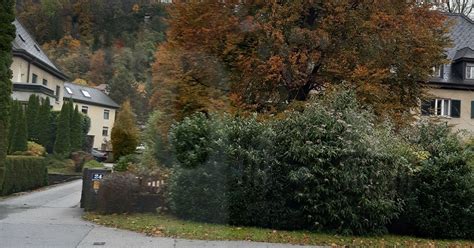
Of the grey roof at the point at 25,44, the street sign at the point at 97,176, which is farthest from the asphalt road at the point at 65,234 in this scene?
the grey roof at the point at 25,44

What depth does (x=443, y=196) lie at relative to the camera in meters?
12.8

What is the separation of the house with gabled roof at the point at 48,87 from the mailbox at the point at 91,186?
70.1ft

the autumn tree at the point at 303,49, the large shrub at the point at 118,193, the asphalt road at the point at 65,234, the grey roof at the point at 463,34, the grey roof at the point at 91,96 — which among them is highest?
the grey roof at the point at 463,34

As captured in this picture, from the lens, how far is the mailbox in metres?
14.2

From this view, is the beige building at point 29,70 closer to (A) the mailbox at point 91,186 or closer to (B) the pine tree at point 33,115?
(B) the pine tree at point 33,115

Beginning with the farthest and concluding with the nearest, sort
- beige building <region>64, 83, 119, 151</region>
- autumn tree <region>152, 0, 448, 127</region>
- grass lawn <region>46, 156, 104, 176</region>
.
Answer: beige building <region>64, 83, 119, 151</region>
grass lawn <region>46, 156, 104, 176</region>
autumn tree <region>152, 0, 448, 127</region>

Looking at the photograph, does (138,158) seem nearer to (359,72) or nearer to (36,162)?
(36,162)


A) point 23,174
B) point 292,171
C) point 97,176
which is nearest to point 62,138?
point 23,174

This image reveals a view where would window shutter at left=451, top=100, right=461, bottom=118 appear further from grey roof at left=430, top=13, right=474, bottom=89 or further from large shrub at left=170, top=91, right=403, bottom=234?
large shrub at left=170, top=91, right=403, bottom=234

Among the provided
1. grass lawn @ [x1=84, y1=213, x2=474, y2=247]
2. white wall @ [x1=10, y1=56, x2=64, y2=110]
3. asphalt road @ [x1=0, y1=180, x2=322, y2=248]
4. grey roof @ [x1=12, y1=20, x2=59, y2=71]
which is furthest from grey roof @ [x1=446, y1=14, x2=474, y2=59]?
asphalt road @ [x1=0, y1=180, x2=322, y2=248]

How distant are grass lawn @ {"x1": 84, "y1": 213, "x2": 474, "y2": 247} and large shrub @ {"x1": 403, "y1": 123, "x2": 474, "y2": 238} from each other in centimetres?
38

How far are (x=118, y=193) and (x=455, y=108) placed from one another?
2973 centimetres

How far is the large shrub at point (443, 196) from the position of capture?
12672 millimetres

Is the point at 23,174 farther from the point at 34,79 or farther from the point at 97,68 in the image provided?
the point at 97,68
